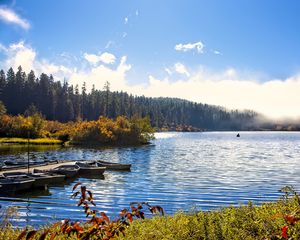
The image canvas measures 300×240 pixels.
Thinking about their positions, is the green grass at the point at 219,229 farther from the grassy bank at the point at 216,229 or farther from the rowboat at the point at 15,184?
the rowboat at the point at 15,184

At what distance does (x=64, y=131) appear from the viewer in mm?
120875

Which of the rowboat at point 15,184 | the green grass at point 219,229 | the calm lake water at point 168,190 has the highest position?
the green grass at point 219,229

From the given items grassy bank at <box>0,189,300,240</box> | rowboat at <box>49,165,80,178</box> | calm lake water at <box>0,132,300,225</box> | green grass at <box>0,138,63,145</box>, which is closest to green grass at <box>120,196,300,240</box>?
grassy bank at <box>0,189,300,240</box>

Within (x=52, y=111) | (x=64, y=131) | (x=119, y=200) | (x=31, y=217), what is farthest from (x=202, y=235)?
(x=52, y=111)

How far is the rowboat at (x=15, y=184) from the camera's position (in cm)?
3222

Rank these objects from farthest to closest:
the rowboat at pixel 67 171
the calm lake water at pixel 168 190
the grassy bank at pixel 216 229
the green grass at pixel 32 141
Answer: the green grass at pixel 32 141 < the rowboat at pixel 67 171 < the calm lake water at pixel 168 190 < the grassy bank at pixel 216 229

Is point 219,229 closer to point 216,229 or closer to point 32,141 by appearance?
point 216,229

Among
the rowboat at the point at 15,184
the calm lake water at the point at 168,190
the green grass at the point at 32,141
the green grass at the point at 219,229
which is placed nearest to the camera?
the green grass at the point at 219,229

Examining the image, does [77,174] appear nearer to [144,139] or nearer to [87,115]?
[144,139]

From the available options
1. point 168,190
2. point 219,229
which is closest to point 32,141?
point 168,190

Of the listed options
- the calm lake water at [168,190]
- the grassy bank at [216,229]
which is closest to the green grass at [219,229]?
the grassy bank at [216,229]

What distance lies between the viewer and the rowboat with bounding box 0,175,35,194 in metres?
32.2

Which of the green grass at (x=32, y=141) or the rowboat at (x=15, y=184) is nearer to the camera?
the rowboat at (x=15, y=184)

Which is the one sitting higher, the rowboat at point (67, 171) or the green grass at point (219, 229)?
the green grass at point (219, 229)
